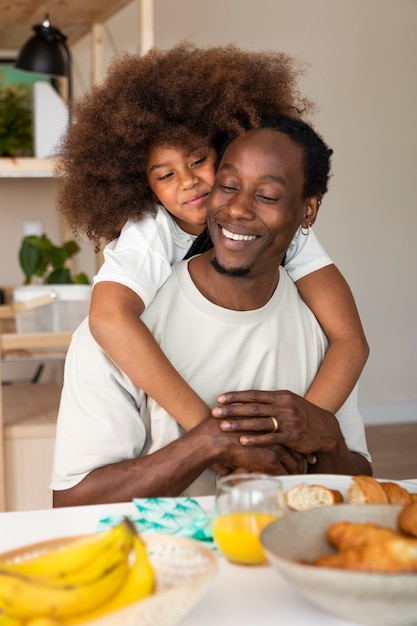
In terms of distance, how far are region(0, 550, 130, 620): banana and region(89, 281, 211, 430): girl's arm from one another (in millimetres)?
759

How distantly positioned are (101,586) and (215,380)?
2.87 feet

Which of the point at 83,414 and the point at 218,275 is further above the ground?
the point at 218,275

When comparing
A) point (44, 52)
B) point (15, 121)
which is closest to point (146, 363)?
point (44, 52)

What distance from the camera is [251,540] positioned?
1.01m

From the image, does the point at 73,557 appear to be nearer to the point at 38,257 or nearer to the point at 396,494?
the point at 396,494

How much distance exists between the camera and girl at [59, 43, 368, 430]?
5.62 ft

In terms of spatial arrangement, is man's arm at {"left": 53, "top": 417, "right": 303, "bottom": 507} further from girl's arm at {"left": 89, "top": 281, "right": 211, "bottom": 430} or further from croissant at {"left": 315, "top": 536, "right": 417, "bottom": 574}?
croissant at {"left": 315, "top": 536, "right": 417, "bottom": 574}

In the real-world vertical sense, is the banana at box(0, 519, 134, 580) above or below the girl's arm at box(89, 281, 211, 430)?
below

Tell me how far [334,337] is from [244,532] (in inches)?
31.9

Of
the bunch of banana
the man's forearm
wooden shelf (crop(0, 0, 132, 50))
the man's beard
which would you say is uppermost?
wooden shelf (crop(0, 0, 132, 50))

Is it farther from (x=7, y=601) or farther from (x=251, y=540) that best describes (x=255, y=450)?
(x=7, y=601)

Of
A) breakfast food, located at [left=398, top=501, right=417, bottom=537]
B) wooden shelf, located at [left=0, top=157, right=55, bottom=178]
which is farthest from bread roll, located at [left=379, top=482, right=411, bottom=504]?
wooden shelf, located at [left=0, top=157, right=55, bottom=178]

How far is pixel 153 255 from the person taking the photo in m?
1.70

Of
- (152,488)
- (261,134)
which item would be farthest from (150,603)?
(261,134)
